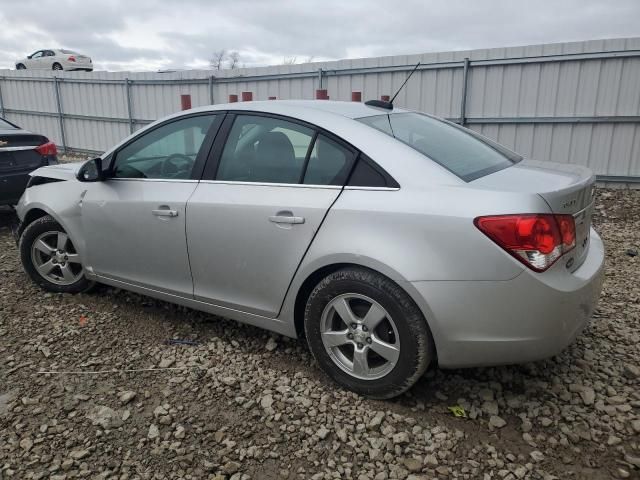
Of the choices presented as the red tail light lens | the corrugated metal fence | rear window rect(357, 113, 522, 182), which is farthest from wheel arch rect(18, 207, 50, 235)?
the corrugated metal fence

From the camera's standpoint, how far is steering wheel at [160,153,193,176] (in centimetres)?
322

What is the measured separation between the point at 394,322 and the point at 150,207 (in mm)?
1771

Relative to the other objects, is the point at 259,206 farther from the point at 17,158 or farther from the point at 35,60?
the point at 35,60

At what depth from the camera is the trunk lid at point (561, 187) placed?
88.7 inches

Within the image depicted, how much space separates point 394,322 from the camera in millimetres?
2389

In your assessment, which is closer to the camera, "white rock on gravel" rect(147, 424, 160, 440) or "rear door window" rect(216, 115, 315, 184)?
"white rock on gravel" rect(147, 424, 160, 440)

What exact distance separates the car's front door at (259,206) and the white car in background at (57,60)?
24115 millimetres

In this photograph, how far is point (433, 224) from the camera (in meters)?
2.25

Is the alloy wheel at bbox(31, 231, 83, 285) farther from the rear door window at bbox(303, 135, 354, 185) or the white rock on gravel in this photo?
the rear door window at bbox(303, 135, 354, 185)

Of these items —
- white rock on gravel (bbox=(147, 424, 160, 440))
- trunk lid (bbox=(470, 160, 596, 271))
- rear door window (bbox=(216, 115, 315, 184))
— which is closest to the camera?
trunk lid (bbox=(470, 160, 596, 271))

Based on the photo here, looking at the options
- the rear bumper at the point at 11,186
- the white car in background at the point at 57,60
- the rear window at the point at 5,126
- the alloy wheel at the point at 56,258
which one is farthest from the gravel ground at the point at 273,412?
the white car in background at the point at 57,60

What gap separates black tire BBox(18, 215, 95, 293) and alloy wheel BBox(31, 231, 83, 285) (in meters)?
0.02

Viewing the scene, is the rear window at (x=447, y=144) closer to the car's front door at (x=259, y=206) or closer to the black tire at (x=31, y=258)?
the car's front door at (x=259, y=206)

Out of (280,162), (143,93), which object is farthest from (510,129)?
(143,93)
